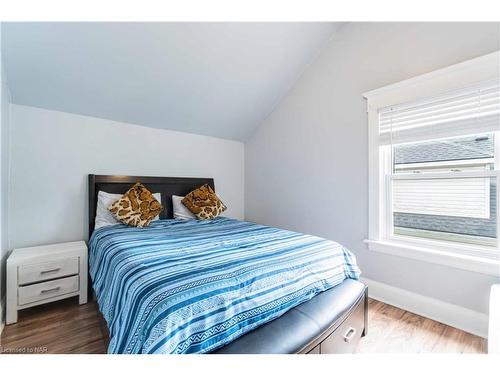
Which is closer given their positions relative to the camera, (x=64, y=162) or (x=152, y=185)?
(x=64, y=162)

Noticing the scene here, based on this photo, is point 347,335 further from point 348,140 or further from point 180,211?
point 180,211

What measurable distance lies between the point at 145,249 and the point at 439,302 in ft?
7.91

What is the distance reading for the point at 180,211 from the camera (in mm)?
2980

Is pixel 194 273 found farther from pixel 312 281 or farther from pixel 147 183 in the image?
pixel 147 183

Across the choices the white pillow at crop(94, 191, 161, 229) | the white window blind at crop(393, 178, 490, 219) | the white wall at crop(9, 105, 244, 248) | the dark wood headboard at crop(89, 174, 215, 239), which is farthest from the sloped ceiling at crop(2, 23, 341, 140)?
the white window blind at crop(393, 178, 490, 219)

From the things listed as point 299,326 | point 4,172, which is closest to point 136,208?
point 4,172

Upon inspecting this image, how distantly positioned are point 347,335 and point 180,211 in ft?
7.37

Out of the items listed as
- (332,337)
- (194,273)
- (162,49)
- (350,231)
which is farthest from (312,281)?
(162,49)

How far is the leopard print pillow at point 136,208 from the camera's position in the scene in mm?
2428

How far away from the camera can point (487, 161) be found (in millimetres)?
1851

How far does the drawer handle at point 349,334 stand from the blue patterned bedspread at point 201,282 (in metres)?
0.27

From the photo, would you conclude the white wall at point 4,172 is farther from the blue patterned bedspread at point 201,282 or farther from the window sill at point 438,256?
the window sill at point 438,256

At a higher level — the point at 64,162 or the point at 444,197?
the point at 64,162

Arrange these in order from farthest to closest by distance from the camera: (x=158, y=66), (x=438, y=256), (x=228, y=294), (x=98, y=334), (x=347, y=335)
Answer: (x=158, y=66) → (x=438, y=256) → (x=98, y=334) → (x=347, y=335) → (x=228, y=294)
